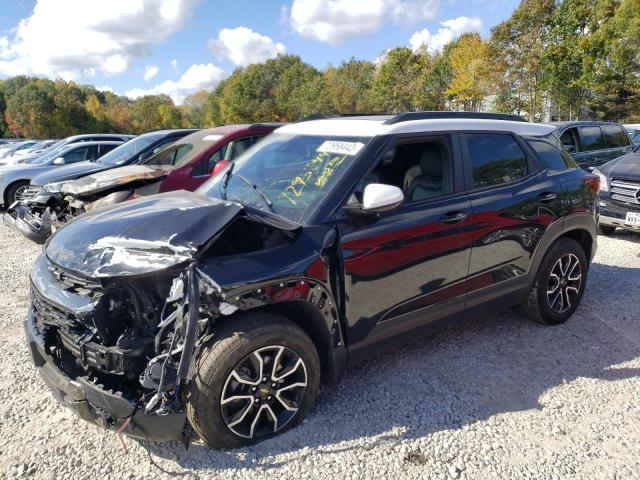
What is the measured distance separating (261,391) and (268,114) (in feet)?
204

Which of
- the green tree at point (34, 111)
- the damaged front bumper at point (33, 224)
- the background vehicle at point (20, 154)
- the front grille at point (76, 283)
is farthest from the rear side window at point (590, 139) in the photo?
the green tree at point (34, 111)

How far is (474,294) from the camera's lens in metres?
3.58

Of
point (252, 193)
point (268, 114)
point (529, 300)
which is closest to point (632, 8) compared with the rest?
point (529, 300)

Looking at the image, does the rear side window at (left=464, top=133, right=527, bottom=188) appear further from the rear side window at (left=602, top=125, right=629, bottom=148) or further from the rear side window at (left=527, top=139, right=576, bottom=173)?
the rear side window at (left=602, top=125, right=629, bottom=148)

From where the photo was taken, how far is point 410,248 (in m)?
3.10

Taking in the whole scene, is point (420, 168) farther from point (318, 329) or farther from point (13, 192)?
point (13, 192)

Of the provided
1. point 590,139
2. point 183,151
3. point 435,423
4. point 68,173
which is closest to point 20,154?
point 68,173

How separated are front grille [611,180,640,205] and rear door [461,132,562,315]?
147 inches

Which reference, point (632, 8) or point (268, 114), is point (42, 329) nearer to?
point (632, 8)

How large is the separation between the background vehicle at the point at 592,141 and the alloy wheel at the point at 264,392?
8.64 metres

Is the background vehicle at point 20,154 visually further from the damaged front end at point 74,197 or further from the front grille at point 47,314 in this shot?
the front grille at point 47,314

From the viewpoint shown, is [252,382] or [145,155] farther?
[145,155]

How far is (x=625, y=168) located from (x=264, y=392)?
6939 millimetres

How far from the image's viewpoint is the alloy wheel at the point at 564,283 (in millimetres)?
4145
